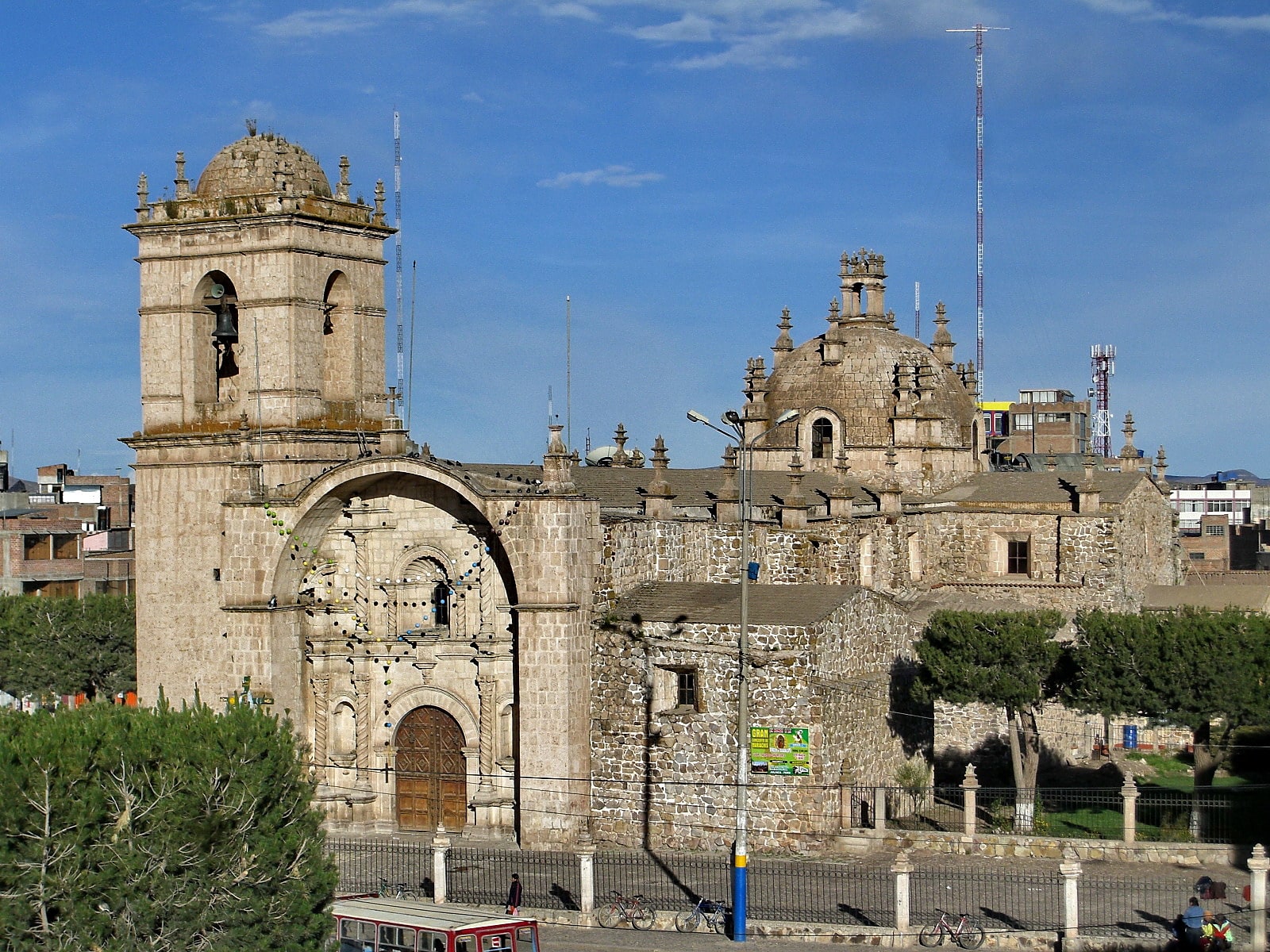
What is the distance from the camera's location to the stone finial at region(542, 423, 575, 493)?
42.5 m

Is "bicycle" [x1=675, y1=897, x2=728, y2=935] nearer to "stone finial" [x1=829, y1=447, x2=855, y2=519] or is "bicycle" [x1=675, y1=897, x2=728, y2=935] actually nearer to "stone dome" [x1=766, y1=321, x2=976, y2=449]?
"stone finial" [x1=829, y1=447, x2=855, y2=519]

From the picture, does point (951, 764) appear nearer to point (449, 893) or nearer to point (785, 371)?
point (785, 371)

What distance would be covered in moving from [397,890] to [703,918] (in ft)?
22.4

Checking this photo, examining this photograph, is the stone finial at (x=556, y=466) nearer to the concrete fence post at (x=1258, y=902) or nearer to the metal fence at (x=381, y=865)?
the metal fence at (x=381, y=865)

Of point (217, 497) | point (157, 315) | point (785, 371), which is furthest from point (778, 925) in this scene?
point (785, 371)

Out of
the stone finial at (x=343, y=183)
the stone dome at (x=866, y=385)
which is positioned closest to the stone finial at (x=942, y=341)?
the stone dome at (x=866, y=385)

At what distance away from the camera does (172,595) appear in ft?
158

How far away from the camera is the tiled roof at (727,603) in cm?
4234

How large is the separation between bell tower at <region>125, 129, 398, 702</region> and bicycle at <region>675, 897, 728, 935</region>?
1523 centimetres

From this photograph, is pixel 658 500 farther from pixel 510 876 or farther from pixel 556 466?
pixel 510 876

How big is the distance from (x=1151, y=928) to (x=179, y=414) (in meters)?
27.7

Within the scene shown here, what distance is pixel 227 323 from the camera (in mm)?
47688

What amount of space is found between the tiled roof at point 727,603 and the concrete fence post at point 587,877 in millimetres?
7160

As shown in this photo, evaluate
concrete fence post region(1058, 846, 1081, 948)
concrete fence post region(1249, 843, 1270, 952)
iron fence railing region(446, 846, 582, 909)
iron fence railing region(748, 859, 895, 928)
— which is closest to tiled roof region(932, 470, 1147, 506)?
iron fence railing region(748, 859, 895, 928)
